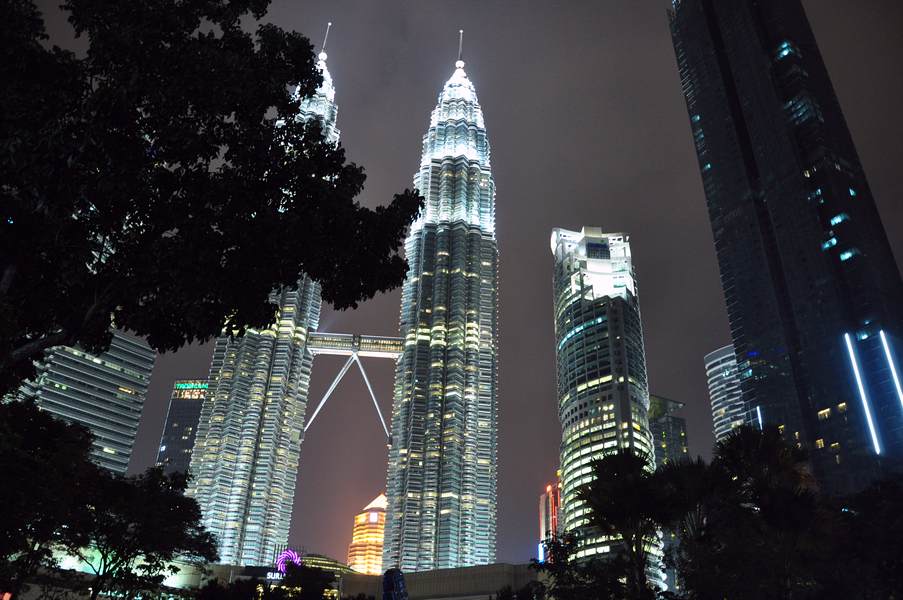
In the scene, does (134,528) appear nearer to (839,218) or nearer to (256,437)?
(839,218)

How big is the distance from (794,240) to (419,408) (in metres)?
88.1

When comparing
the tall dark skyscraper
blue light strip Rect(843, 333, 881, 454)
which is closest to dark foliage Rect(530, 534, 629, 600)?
the tall dark skyscraper

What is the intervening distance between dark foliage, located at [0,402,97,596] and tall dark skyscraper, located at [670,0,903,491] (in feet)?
340

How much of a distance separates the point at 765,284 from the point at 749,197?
20.3 meters

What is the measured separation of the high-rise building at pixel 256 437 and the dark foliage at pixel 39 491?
114116mm

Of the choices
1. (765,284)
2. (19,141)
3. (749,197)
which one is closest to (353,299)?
(19,141)

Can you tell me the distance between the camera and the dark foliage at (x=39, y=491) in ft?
93.0

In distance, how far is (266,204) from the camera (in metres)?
18.6

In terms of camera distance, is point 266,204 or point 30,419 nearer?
point 266,204

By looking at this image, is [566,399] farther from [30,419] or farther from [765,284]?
[30,419]

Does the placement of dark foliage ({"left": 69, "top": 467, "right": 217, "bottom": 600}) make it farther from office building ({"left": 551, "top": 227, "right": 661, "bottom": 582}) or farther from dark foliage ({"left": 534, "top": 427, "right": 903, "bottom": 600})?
office building ({"left": 551, "top": 227, "right": 661, "bottom": 582})

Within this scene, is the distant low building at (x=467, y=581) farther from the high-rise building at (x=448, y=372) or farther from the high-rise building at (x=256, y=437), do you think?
the high-rise building at (x=256, y=437)

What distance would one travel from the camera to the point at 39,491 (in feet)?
95.7

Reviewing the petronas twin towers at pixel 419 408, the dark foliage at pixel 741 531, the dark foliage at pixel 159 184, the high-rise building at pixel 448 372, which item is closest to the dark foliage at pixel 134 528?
the dark foliage at pixel 159 184
